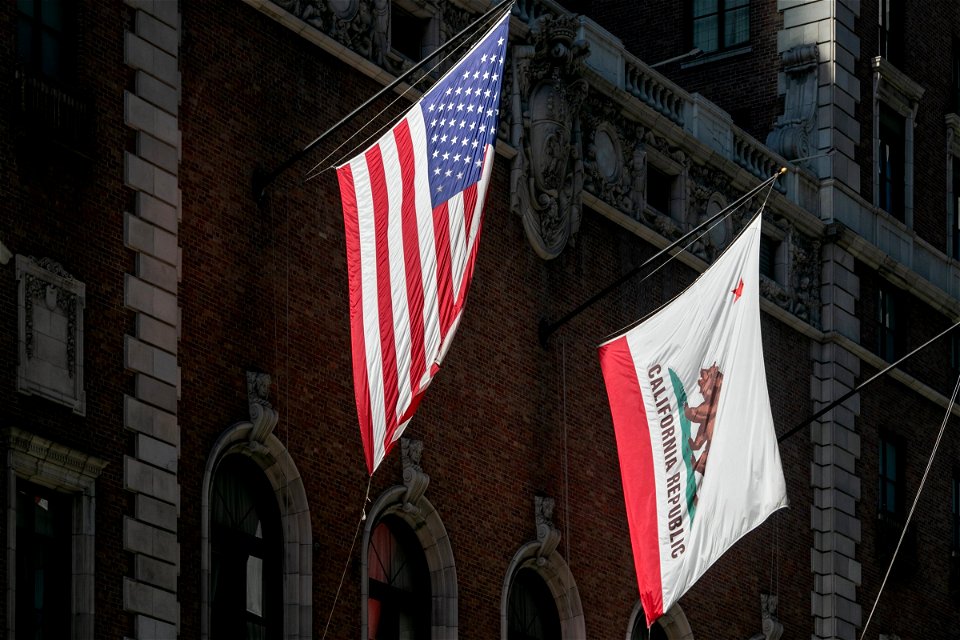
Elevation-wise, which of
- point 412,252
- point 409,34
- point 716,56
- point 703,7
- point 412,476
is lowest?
point 412,476

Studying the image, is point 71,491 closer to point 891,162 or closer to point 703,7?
point 703,7

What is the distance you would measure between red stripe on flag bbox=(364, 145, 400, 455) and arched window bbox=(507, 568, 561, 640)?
828 centimetres

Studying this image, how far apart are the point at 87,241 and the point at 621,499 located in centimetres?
1154

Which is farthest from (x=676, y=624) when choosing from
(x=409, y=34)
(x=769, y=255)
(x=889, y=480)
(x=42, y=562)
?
(x=42, y=562)

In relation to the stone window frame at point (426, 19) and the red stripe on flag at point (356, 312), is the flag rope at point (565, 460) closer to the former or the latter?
the stone window frame at point (426, 19)

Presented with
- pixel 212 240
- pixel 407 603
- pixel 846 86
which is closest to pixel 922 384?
pixel 846 86

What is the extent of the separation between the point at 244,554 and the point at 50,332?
14.3ft

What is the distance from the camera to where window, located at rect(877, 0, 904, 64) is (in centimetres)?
4716

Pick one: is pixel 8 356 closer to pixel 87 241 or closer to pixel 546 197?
pixel 87 241

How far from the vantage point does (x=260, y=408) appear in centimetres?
3016

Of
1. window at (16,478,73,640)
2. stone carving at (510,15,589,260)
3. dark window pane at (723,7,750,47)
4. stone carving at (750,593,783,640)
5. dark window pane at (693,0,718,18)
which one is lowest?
window at (16,478,73,640)

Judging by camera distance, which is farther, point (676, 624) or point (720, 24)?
point (720, 24)

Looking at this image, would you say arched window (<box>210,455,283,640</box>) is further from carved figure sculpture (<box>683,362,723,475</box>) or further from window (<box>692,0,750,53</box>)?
window (<box>692,0,750,53</box>)

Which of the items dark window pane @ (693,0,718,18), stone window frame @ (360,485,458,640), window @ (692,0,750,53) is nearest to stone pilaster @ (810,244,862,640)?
window @ (692,0,750,53)
